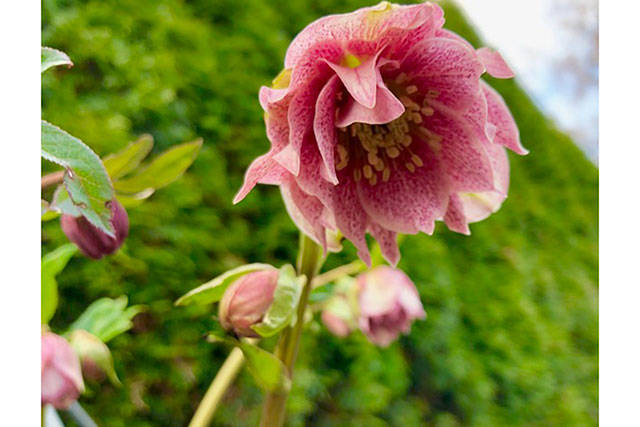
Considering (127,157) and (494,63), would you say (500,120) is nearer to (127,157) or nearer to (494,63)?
(494,63)

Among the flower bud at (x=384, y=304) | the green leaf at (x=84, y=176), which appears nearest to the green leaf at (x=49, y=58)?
the green leaf at (x=84, y=176)

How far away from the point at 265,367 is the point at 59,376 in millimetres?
97

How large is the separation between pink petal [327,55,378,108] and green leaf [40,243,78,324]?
174 millimetres

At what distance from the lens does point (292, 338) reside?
0.83 feet

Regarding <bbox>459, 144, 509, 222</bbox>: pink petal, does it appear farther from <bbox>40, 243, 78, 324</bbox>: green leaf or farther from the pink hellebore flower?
<bbox>40, 243, 78, 324</bbox>: green leaf

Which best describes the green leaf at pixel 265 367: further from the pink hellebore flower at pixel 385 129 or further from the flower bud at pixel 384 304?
the flower bud at pixel 384 304

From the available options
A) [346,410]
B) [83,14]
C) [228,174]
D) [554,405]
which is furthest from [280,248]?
[554,405]

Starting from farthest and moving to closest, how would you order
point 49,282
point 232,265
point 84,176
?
point 232,265 < point 49,282 < point 84,176

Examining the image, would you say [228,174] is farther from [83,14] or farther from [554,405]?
[554,405]

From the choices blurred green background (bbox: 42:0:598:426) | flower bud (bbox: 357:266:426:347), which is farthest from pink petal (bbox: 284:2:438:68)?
blurred green background (bbox: 42:0:598:426)

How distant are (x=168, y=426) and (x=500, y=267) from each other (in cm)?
73

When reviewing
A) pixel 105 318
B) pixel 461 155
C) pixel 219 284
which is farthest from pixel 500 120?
pixel 105 318

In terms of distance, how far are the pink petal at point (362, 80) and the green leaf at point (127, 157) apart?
91 millimetres

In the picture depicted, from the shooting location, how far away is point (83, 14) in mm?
614
